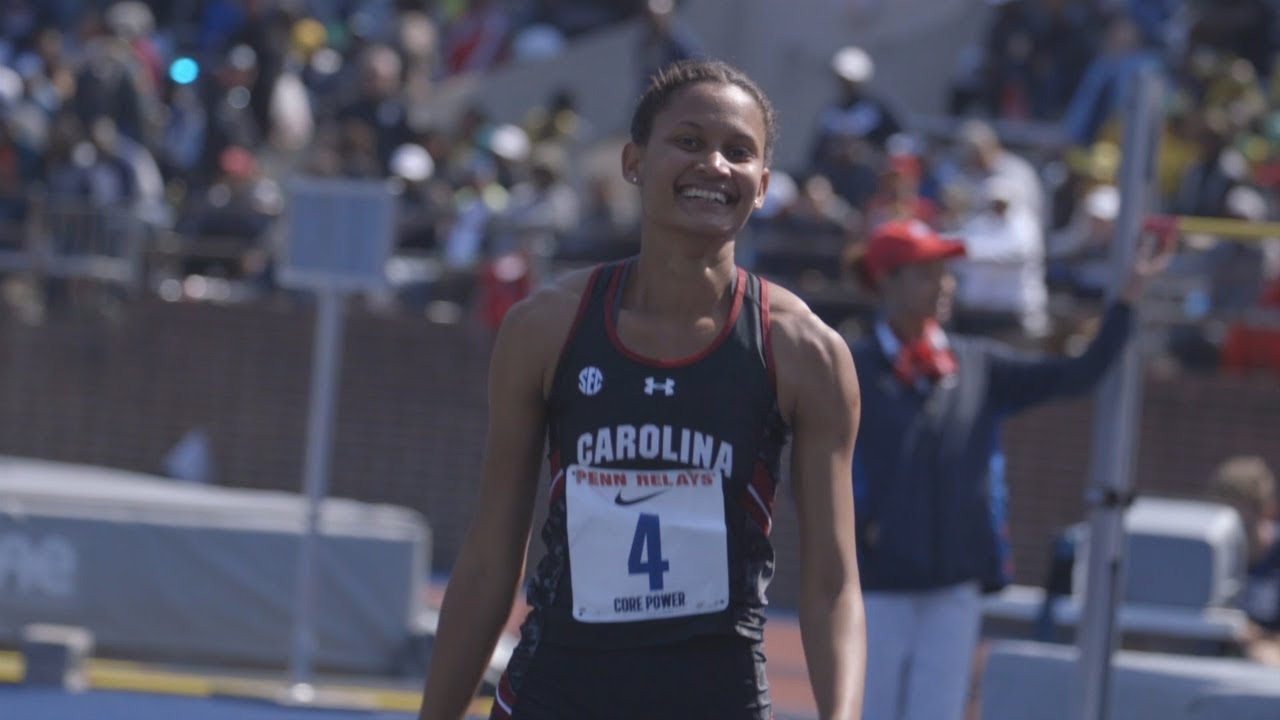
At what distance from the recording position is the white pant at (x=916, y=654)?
624 centimetres

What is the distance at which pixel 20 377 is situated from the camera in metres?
16.8

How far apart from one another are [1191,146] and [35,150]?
8.77 m

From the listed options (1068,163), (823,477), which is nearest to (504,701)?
(823,477)

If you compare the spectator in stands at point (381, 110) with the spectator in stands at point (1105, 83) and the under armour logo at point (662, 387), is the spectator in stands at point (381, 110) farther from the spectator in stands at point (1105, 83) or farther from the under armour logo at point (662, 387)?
the under armour logo at point (662, 387)

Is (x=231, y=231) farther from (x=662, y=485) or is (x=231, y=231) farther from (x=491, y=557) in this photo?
(x=662, y=485)

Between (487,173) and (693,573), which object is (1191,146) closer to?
(487,173)

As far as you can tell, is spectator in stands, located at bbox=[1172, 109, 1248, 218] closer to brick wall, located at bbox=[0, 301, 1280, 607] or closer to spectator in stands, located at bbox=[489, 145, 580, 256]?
brick wall, located at bbox=[0, 301, 1280, 607]

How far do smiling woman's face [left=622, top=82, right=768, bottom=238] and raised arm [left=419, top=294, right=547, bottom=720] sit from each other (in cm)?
30

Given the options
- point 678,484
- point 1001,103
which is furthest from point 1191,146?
point 678,484

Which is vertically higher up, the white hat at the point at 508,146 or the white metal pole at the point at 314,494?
the white hat at the point at 508,146

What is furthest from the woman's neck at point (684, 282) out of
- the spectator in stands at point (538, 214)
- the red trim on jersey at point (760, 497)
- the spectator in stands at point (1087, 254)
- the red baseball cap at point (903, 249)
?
the spectator in stands at point (538, 214)

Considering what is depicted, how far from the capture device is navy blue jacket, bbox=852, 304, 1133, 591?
245 inches

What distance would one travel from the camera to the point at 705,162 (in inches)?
143

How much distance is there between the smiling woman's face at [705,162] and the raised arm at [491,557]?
30 cm
